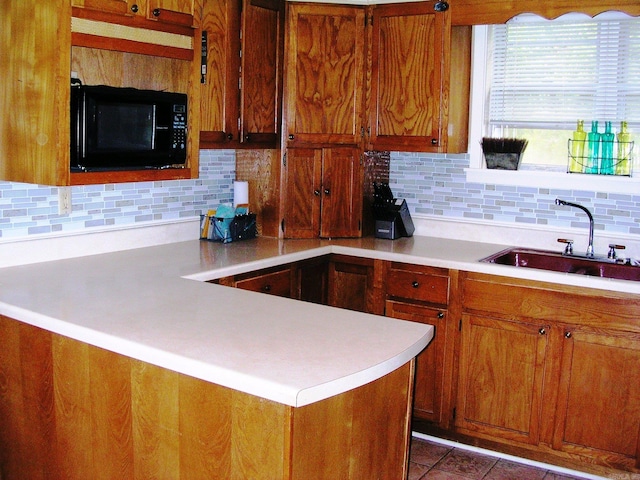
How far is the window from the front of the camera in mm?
3490

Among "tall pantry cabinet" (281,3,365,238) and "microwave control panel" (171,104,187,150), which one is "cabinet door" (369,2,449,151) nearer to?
"tall pantry cabinet" (281,3,365,238)

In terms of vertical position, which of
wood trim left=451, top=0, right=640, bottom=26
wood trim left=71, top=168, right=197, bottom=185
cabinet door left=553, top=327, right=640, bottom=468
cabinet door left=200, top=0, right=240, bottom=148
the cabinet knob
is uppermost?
the cabinet knob

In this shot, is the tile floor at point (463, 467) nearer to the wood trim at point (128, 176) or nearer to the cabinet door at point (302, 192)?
the cabinet door at point (302, 192)

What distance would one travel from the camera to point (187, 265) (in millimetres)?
3025

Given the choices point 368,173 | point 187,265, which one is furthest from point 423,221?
point 187,265

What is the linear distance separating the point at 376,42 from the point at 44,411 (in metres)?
2.36

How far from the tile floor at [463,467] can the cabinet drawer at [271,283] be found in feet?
3.15

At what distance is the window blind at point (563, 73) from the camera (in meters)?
3.48

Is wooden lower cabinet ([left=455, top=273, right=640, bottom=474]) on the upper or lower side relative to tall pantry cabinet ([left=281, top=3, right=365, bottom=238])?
lower

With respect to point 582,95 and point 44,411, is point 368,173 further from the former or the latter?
point 44,411

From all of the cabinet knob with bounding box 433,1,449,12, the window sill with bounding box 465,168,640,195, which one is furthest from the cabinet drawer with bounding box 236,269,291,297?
the cabinet knob with bounding box 433,1,449,12

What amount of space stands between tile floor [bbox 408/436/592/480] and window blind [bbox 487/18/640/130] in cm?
165

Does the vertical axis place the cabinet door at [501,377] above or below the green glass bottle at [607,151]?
below

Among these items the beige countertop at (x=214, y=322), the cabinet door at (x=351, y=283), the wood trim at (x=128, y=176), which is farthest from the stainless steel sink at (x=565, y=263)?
the wood trim at (x=128, y=176)
